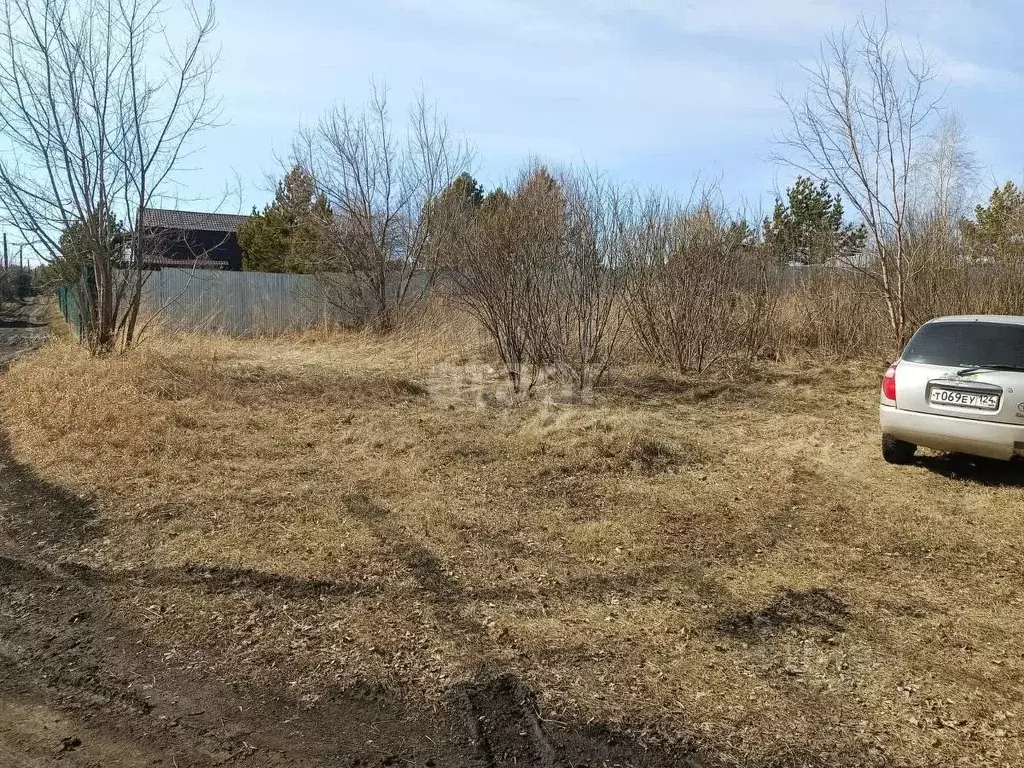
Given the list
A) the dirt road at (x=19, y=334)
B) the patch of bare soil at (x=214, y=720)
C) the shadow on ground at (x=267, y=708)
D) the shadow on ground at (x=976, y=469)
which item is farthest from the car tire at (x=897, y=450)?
the dirt road at (x=19, y=334)

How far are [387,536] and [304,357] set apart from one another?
9223 mm

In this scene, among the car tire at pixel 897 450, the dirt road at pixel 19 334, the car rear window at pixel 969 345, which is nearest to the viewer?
the car rear window at pixel 969 345

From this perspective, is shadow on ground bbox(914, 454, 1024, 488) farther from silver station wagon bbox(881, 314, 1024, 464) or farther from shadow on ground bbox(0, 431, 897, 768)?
shadow on ground bbox(0, 431, 897, 768)

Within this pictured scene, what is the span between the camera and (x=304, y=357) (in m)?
13.0

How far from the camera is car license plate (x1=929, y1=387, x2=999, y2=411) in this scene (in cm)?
507

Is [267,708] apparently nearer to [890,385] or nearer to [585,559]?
[585,559]

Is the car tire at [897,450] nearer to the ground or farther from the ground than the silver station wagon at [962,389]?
nearer to the ground

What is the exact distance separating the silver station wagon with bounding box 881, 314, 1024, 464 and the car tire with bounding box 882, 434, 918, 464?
0.23 feet

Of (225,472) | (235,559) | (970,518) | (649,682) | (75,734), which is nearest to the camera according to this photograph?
(75,734)

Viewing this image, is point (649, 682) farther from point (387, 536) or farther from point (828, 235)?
point (828, 235)

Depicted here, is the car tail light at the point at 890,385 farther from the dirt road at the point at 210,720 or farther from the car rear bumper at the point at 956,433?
the dirt road at the point at 210,720

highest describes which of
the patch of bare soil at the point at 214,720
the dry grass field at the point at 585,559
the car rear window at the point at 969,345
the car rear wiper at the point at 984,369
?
the car rear window at the point at 969,345

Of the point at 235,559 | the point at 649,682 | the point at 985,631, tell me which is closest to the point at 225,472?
the point at 235,559

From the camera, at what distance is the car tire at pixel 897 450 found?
598 centimetres
